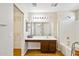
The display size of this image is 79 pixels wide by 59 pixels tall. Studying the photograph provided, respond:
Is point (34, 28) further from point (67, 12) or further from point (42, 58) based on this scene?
point (42, 58)

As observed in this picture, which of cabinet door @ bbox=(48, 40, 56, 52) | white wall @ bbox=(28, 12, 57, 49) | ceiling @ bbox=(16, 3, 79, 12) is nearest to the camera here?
ceiling @ bbox=(16, 3, 79, 12)

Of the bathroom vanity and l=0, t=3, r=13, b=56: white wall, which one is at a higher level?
l=0, t=3, r=13, b=56: white wall

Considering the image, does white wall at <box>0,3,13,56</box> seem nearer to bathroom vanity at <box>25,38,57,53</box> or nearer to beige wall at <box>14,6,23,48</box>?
beige wall at <box>14,6,23,48</box>

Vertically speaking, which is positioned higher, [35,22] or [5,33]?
[35,22]

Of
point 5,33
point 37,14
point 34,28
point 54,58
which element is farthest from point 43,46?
point 54,58

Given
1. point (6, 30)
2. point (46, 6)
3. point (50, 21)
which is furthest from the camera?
point (50, 21)

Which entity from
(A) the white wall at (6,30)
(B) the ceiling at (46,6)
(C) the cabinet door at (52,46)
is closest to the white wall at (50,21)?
(C) the cabinet door at (52,46)

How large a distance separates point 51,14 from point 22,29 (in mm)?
2287

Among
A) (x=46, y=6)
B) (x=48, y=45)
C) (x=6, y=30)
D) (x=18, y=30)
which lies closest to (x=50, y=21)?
(x=48, y=45)

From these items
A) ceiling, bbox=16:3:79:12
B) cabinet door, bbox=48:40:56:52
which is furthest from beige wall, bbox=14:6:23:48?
cabinet door, bbox=48:40:56:52

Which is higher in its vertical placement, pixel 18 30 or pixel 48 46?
pixel 18 30

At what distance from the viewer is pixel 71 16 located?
6285 millimetres

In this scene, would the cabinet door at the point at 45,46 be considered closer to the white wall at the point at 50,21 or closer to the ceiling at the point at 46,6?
the white wall at the point at 50,21

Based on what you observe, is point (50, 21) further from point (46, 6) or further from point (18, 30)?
point (18, 30)
